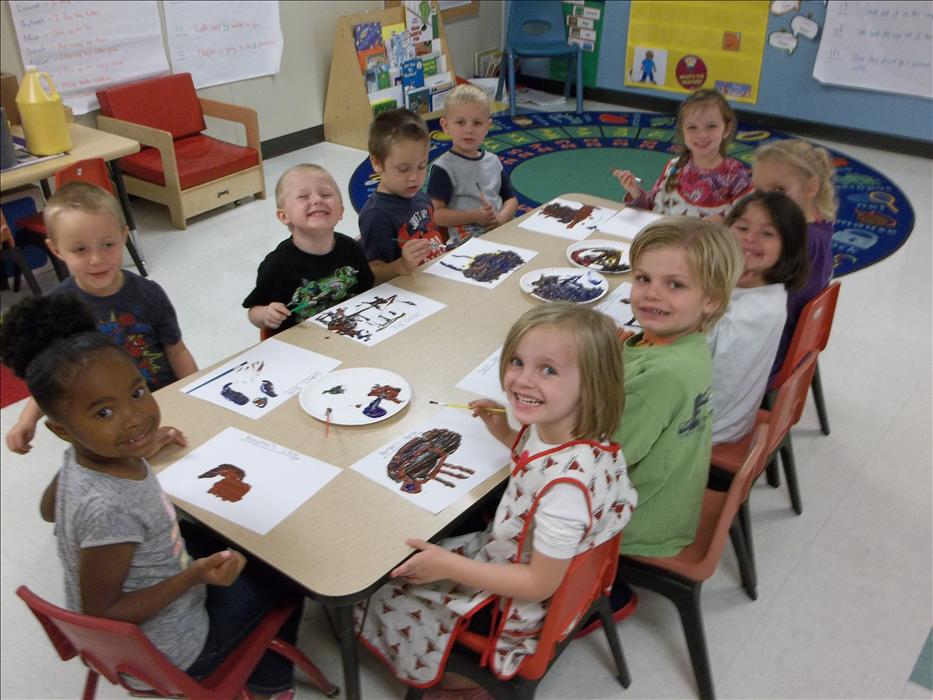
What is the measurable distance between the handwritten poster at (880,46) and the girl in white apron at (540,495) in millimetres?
5212

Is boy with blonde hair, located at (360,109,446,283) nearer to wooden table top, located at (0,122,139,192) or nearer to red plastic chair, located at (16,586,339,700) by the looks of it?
red plastic chair, located at (16,586,339,700)

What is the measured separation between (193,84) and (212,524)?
12.9ft

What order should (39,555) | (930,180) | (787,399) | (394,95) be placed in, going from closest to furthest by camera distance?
(787,399)
(39,555)
(930,180)
(394,95)

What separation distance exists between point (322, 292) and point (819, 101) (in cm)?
505

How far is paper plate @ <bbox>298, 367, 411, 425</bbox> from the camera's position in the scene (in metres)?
1.60

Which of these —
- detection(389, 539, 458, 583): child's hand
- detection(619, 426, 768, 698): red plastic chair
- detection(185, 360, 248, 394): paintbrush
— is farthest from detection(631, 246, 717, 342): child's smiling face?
detection(185, 360, 248, 394): paintbrush

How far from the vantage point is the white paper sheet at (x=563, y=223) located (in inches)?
100

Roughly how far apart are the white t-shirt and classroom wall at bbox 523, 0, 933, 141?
4504 mm

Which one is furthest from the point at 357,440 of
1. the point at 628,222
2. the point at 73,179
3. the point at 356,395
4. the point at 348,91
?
the point at 348,91

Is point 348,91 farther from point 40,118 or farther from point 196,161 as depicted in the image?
point 40,118

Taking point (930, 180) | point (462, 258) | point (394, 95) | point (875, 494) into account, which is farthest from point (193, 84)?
point (930, 180)

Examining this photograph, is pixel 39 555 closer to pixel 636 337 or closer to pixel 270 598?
pixel 270 598

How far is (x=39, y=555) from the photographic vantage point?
215 centimetres

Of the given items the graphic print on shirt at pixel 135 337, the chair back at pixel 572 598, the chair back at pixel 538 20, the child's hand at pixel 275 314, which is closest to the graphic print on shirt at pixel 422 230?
the child's hand at pixel 275 314
